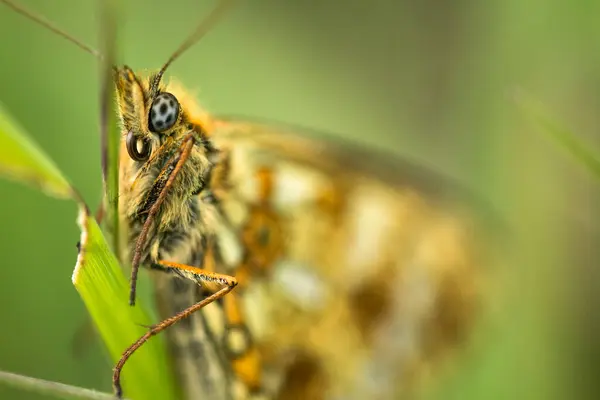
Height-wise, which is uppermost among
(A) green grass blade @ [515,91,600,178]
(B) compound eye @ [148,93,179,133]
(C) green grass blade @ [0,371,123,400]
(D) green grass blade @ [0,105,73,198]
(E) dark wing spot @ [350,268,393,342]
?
(A) green grass blade @ [515,91,600,178]

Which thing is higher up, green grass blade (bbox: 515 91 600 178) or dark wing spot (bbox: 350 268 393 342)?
green grass blade (bbox: 515 91 600 178)

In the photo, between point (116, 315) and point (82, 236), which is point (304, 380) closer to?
point (116, 315)

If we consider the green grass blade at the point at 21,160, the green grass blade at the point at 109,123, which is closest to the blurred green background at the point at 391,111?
the green grass blade at the point at 109,123

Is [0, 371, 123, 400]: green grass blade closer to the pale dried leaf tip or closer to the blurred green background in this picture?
the pale dried leaf tip

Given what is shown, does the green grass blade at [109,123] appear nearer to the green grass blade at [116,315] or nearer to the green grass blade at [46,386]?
the green grass blade at [116,315]

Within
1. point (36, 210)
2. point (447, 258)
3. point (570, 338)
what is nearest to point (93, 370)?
point (36, 210)

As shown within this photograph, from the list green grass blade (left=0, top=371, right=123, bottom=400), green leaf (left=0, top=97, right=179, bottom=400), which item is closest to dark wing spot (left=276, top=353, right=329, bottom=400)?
green leaf (left=0, top=97, right=179, bottom=400)

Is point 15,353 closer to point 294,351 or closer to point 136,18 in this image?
point 294,351
